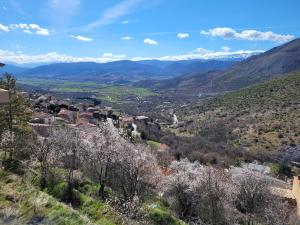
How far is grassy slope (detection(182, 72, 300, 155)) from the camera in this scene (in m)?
82.2

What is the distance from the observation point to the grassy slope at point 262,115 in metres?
82.2

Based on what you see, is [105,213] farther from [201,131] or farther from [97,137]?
[201,131]

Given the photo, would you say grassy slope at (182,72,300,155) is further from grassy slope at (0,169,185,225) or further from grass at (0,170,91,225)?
grass at (0,170,91,225)

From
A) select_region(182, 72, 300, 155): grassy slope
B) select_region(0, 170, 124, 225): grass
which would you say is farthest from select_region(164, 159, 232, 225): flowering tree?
select_region(182, 72, 300, 155): grassy slope

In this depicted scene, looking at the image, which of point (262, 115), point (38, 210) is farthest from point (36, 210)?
point (262, 115)

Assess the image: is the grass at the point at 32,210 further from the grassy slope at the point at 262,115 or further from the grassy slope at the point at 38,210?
the grassy slope at the point at 262,115

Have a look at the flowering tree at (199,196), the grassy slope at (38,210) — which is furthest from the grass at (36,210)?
the flowering tree at (199,196)

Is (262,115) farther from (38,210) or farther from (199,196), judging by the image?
(38,210)

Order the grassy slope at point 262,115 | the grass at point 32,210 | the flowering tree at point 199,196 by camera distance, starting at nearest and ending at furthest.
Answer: the grass at point 32,210 < the flowering tree at point 199,196 < the grassy slope at point 262,115

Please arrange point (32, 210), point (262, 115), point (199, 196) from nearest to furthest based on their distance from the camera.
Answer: point (32, 210), point (199, 196), point (262, 115)

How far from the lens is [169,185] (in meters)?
27.7

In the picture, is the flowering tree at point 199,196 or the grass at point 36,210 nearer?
the grass at point 36,210

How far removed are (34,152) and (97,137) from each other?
5.39 m

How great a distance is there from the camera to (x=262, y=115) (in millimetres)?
99312
